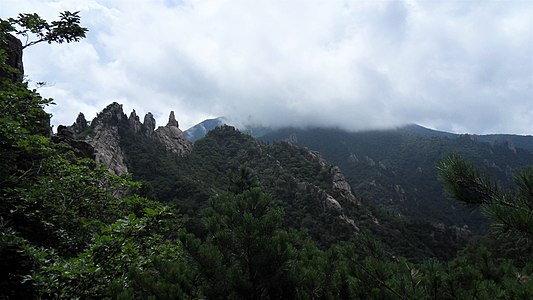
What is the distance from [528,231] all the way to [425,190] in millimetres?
128598

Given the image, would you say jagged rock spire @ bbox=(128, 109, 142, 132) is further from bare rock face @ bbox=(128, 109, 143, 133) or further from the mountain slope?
the mountain slope

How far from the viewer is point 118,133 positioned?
2534 inches

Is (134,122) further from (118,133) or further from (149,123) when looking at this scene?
(118,133)

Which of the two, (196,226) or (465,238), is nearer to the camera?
(196,226)

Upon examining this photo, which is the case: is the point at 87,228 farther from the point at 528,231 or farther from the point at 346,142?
the point at 346,142

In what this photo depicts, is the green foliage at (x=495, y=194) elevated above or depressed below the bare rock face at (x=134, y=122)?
below

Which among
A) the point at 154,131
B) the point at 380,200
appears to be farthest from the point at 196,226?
the point at 380,200

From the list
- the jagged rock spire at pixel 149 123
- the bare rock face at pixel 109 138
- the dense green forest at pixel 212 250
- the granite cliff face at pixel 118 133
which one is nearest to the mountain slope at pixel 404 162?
the granite cliff face at pixel 118 133

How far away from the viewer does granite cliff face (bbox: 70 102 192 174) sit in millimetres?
54500

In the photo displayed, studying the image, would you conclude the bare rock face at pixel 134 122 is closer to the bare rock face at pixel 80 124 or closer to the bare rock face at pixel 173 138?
the bare rock face at pixel 173 138

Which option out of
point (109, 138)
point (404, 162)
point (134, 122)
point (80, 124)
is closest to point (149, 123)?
point (134, 122)

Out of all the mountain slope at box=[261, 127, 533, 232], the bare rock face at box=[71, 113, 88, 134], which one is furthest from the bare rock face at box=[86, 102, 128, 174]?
the mountain slope at box=[261, 127, 533, 232]

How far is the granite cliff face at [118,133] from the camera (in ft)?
179

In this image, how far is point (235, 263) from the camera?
5.01 meters
